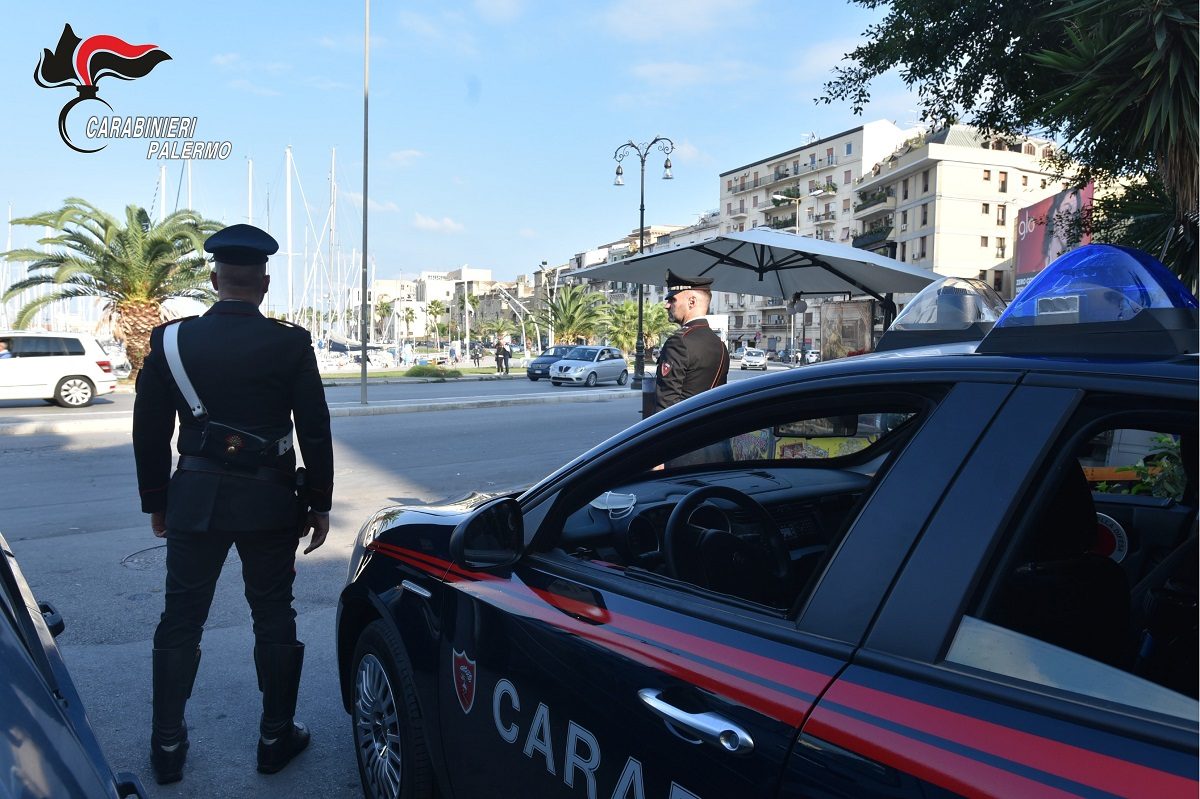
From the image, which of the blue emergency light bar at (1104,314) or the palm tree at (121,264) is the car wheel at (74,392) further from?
the blue emergency light bar at (1104,314)

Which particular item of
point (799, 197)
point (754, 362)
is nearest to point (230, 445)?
point (754, 362)

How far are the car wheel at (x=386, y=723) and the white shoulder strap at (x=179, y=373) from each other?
36.8 inches

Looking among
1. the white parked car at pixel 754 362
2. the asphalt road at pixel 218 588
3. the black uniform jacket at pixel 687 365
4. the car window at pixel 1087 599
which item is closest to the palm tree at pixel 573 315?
the white parked car at pixel 754 362

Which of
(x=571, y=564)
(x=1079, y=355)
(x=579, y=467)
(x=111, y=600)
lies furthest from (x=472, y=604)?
(x=111, y=600)

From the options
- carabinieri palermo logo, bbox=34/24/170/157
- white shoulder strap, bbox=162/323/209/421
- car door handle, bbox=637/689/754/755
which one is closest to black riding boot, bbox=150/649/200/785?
white shoulder strap, bbox=162/323/209/421

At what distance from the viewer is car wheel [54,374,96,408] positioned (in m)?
17.2

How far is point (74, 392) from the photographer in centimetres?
1739

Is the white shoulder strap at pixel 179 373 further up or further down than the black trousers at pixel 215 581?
further up

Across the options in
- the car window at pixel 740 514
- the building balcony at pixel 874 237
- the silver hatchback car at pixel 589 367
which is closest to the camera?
the car window at pixel 740 514

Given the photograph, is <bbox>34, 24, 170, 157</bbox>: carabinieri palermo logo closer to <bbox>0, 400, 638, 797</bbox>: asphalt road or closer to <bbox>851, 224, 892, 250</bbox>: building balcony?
<bbox>0, 400, 638, 797</bbox>: asphalt road

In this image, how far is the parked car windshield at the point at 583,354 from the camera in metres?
30.7

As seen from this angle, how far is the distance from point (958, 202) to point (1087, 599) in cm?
6375

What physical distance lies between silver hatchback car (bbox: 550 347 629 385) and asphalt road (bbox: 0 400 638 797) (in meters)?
16.9

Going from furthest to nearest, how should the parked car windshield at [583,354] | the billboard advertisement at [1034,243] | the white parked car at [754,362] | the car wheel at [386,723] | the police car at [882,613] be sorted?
the white parked car at [754,362] < the parked car windshield at [583,354] < the billboard advertisement at [1034,243] < the car wheel at [386,723] < the police car at [882,613]
